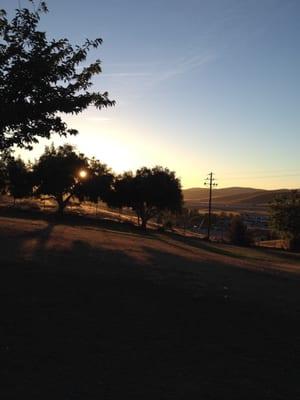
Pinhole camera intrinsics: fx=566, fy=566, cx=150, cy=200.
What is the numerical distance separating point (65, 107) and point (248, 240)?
7361 cm

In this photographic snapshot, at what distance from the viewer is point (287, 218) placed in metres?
77.6

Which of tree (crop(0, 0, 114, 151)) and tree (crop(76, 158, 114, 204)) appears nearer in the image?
tree (crop(0, 0, 114, 151))

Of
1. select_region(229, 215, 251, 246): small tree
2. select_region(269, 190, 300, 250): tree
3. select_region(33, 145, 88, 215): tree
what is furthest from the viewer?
select_region(229, 215, 251, 246): small tree

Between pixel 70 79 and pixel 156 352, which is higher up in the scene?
pixel 70 79

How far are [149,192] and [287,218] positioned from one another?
1929 cm

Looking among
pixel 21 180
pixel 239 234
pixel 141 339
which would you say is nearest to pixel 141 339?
pixel 141 339

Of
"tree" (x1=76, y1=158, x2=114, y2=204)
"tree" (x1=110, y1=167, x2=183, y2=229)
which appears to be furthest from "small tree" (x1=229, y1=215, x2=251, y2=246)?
"tree" (x1=76, y1=158, x2=114, y2=204)

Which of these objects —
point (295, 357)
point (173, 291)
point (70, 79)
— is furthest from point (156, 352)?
point (70, 79)

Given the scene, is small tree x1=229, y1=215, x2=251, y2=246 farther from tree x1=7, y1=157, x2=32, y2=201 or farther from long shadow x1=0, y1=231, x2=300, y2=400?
long shadow x1=0, y1=231, x2=300, y2=400

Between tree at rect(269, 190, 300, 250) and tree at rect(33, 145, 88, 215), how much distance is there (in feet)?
89.0

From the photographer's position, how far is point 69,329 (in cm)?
976

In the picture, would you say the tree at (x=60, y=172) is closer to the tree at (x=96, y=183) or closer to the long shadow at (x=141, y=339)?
the tree at (x=96, y=183)

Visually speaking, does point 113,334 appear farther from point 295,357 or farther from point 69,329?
point 295,357

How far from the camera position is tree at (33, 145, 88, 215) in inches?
2837
